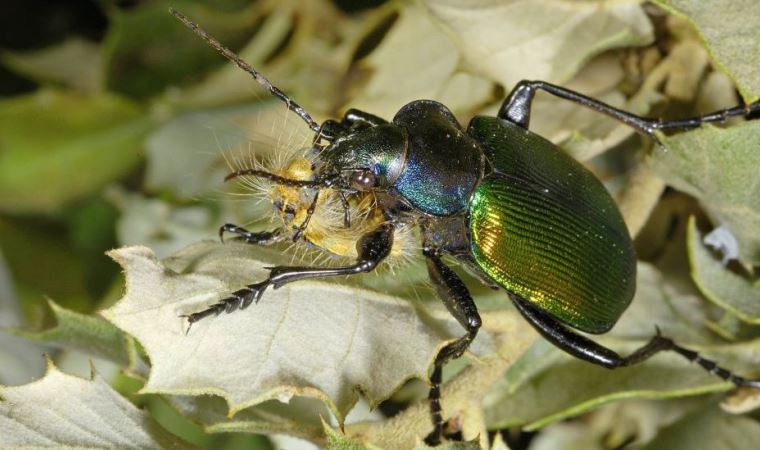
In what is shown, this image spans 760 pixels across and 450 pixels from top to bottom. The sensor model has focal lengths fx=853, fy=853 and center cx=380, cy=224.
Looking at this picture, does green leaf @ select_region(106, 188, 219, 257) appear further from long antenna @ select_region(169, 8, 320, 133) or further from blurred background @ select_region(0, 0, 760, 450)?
long antenna @ select_region(169, 8, 320, 133)

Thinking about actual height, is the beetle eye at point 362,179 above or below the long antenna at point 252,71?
below

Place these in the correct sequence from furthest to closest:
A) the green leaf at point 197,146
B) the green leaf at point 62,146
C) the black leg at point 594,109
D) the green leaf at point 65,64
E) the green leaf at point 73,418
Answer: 1. the green leaf at point 65,64
2. the green leaf at point 62,146
3. the green leaf at point 197,146
4. the black leg at point 594,109
5. the green leaf at point 73,418

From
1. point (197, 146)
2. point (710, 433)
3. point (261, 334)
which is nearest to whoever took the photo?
point (261, 334)

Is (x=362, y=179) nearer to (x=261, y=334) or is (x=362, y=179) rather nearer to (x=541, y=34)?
(x=261, y=334)

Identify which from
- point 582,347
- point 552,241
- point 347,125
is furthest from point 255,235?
point 582,347

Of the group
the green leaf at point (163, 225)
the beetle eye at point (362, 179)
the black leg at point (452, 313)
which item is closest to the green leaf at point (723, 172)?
the black leg at point (452, 313)

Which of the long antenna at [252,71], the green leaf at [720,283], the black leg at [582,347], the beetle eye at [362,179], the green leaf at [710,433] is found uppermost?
the long antenna at [252,71]

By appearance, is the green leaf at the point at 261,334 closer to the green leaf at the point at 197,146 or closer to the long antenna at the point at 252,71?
the long antenna at the point at 252,71

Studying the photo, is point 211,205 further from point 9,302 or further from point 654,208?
point 654,208
